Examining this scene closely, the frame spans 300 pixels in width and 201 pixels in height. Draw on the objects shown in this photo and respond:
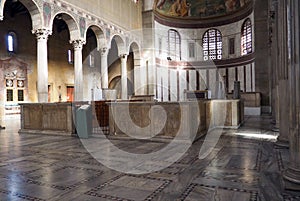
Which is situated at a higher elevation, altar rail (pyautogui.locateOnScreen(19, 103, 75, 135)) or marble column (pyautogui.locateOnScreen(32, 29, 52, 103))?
marble column (pyautogui.locateOnScreen(32, 29, 52, 103))

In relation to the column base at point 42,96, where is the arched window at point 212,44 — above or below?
above

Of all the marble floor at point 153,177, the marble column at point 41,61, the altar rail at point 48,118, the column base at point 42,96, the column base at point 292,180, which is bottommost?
the marble floor at point 153,177

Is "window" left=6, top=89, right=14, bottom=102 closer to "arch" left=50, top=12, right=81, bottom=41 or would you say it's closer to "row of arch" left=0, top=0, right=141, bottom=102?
"row of arch" left=0, top=0, right=141, bottom=102

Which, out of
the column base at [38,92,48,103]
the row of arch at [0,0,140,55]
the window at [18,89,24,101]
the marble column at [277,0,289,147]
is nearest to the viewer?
the marble column at [277,0,289,147]

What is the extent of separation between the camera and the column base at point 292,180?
118 inches

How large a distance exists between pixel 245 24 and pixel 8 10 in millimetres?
18307

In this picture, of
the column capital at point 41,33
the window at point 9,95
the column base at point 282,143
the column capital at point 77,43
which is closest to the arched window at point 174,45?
the column capital at point 77,43

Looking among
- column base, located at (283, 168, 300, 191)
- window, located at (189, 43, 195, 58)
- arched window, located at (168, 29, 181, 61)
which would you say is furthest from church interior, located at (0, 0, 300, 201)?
window, located at (189, 43, 195, 58)

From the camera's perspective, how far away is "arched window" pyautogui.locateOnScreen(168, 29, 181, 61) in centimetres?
2395

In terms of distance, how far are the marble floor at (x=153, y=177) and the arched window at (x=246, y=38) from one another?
1703 centimetres

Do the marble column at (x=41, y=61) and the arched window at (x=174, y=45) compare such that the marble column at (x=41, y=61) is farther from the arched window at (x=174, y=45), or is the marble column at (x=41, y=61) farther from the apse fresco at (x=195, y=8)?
the arched window at (x=174, y=45)

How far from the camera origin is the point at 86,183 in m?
3.45

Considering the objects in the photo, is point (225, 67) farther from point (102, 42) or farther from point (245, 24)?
point (102, 42)

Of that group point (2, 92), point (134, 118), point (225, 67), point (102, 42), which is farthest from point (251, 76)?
point (2, 92)
